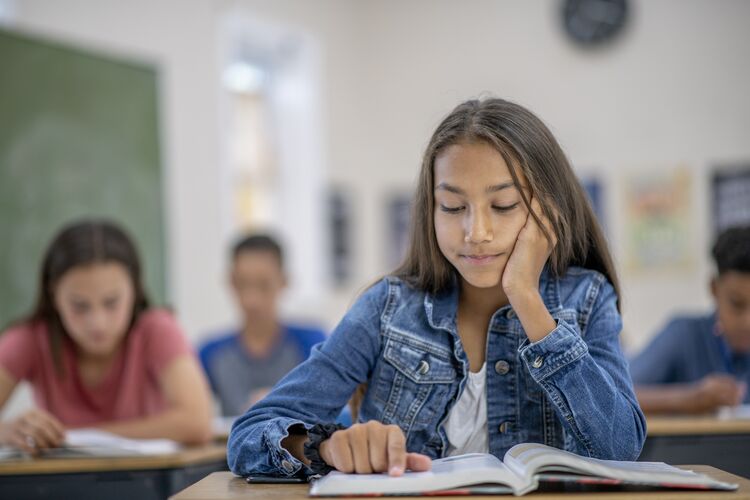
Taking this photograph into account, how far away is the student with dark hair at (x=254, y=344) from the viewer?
355 cm

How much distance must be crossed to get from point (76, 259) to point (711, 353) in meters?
1.90

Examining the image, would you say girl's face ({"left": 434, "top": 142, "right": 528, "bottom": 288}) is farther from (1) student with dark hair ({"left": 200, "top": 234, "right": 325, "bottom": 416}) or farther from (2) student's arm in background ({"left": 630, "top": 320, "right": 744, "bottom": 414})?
(1) student with dark hair ({"left": 200, "top": 234, "right": 325, "bottom": 416})

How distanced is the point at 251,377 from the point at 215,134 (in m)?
2.22

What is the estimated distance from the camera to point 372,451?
49.1 inches

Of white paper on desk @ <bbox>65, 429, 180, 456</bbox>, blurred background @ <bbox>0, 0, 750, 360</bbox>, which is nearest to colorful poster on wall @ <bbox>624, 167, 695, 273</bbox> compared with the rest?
blurred background @ <bbox>0, 0, 750, 360</bbox>

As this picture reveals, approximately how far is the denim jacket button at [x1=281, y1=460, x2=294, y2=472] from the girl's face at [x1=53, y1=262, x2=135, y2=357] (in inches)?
51.4

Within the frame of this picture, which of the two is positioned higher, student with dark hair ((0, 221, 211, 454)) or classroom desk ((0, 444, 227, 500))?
student with dark hair ((0, 221, 211, 454))

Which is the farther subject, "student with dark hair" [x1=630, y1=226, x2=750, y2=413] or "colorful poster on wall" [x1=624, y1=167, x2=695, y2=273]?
"colorful poster on wall" [x1=624, y1=167, x2=695, y2=273]

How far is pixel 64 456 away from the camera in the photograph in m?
2.04

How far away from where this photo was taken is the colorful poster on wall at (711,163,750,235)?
17.9 feet

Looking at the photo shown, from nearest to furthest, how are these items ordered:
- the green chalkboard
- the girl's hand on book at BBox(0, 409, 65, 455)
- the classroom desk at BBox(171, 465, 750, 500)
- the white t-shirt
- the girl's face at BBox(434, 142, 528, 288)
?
1. the classroom desk at BBox(171, 465, 750, 500)
2. the girl's face at BBox(434, 142, 528, 288)
3. the white t-shirt
4. the girl's hand on book at BBox(0, 409, 65, 455)
5. the green chalkboard

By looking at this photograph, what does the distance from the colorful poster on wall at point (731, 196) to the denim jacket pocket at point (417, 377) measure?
4328 millimetres

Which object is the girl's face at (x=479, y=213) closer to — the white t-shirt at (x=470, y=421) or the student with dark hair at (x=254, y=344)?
the white t-shirt at (x=470, y=421)

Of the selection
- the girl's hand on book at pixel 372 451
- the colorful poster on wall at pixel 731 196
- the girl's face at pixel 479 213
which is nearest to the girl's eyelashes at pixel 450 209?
the girl's face at pixel 479 213
